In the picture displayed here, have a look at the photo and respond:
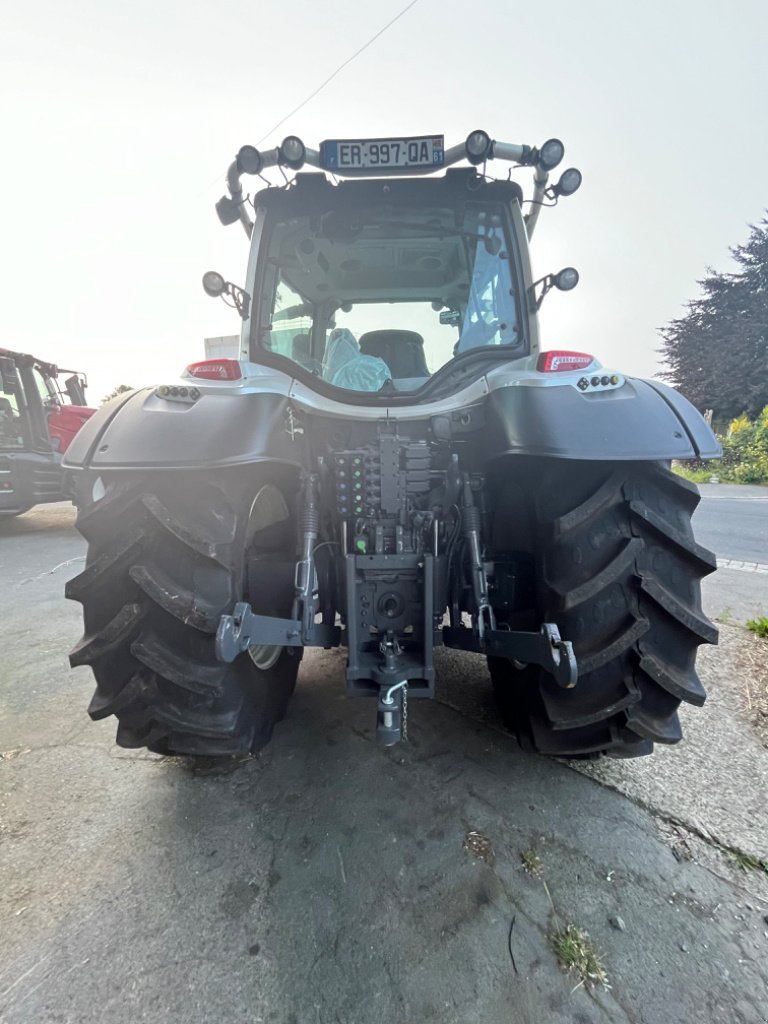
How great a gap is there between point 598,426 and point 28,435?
8413 mm

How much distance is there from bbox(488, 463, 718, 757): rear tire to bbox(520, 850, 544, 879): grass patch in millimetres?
375

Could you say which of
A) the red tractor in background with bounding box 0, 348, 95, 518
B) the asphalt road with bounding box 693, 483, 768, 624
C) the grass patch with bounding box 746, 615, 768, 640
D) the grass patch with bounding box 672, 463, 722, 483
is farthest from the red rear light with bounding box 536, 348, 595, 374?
the grass patch with bounding box 672, 463, 722, 483

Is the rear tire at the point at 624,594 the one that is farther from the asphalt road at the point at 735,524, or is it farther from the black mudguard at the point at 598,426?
the asphalt road at the point at 735,524

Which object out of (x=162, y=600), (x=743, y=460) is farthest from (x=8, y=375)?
(x=743, y=460)

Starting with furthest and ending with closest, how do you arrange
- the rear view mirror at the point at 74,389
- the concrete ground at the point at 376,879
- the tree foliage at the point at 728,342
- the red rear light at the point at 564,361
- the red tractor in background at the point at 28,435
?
1. the tree foliage at the point at 728,342
2. the rear view mirror at the point at 74,389
3. the red tractor in background at the point at 28,435
4. the red rear light at the point at 564,361
5. the concrete ground at the point at 376,879

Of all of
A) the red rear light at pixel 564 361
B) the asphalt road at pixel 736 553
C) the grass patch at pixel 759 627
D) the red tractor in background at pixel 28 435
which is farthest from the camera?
the red tractor in background at pixel 28 435

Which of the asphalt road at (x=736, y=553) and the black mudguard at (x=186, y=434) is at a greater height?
the black mudguard at (x=186, y=434)

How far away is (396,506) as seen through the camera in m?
1.63

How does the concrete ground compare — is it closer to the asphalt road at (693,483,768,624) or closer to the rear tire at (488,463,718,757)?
the rear tire at (488,463,718,757)

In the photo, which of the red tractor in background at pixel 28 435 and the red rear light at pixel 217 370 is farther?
the red tractor in background at pixel 28 435

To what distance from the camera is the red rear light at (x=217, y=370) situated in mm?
1640

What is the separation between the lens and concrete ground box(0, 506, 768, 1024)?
→ 1.11 meters

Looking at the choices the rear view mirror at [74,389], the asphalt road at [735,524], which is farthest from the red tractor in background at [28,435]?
the asphalt road at [735,524]

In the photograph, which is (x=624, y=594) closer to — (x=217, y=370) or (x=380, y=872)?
(x=380, y=872)
